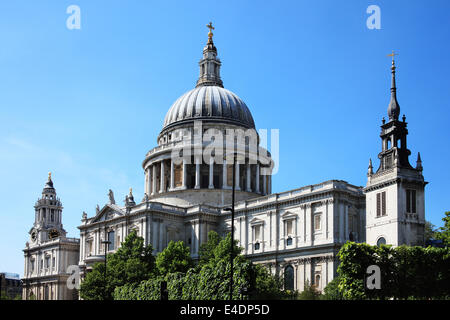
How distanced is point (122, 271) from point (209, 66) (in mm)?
56084

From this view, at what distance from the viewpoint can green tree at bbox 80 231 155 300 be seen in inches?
3204

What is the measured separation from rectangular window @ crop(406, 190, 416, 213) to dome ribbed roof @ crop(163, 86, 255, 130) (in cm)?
5019

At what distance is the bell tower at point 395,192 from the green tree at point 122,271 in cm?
2770

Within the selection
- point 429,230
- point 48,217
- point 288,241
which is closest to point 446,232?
point 288,241

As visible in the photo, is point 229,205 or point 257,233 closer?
point 257,233

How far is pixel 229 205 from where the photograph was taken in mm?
104812

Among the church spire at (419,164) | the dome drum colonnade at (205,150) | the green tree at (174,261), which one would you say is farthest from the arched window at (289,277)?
the dome drum colonnade at (205,150)

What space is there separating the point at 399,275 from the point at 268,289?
13.0 metres

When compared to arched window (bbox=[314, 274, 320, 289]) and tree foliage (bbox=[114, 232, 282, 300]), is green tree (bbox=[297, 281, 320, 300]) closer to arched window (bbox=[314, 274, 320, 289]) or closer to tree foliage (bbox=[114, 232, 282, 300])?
arched window (bbox=[314, 274, 320, 289])

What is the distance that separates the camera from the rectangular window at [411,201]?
235ft

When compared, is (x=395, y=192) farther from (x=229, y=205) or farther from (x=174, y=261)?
(x=229, y=205)
